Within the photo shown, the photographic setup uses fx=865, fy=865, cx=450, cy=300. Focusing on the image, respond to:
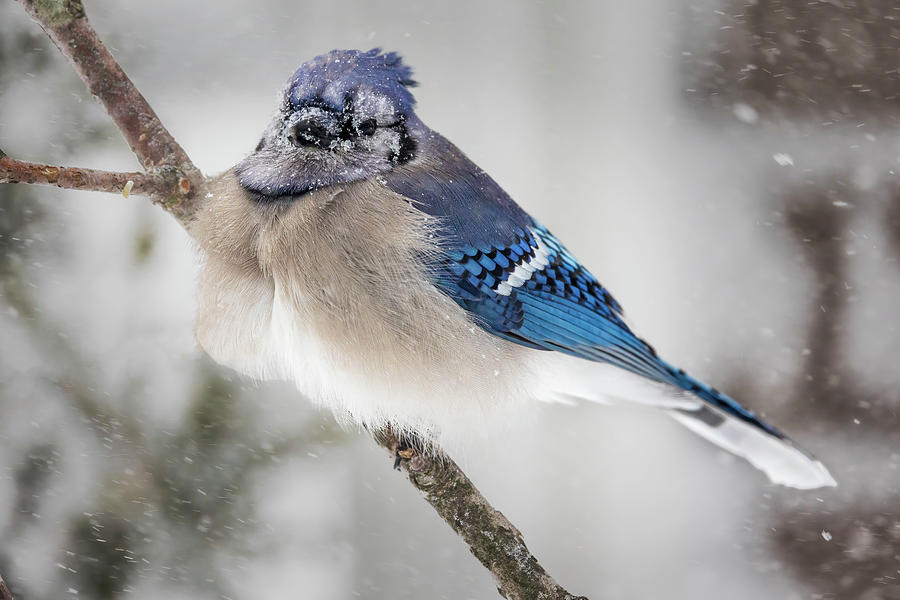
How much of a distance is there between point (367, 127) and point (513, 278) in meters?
0.50

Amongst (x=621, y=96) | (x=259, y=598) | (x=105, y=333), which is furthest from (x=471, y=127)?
(x=259, y=598)

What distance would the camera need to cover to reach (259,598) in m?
3.31

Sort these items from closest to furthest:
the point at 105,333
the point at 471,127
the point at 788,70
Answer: the point at 105,333 → the point at 788,70 → the point at 471,127

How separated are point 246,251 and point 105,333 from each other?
1.10 meters

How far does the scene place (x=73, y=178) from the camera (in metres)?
1.42

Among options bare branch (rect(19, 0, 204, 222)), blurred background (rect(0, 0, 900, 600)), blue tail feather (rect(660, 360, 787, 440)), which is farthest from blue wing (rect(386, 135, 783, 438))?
Result: bare branch (rect(19, 0, 204, 222))

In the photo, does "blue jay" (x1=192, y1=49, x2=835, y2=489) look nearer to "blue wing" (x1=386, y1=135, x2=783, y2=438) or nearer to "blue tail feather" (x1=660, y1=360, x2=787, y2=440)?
"blue wing" (x1=386, y1=135, x2=783, y2=438)

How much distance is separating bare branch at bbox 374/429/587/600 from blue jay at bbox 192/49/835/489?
12cm

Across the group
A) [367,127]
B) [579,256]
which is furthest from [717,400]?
[579,256]

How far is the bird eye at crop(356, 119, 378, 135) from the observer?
1880mm

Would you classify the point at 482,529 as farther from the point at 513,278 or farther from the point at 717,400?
the point at 717,400

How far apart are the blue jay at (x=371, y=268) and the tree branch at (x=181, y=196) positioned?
5.0 inches

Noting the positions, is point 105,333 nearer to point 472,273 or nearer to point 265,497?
point 265,497

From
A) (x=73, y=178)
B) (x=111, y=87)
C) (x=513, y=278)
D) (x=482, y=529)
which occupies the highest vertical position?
(x=111, y=87)
